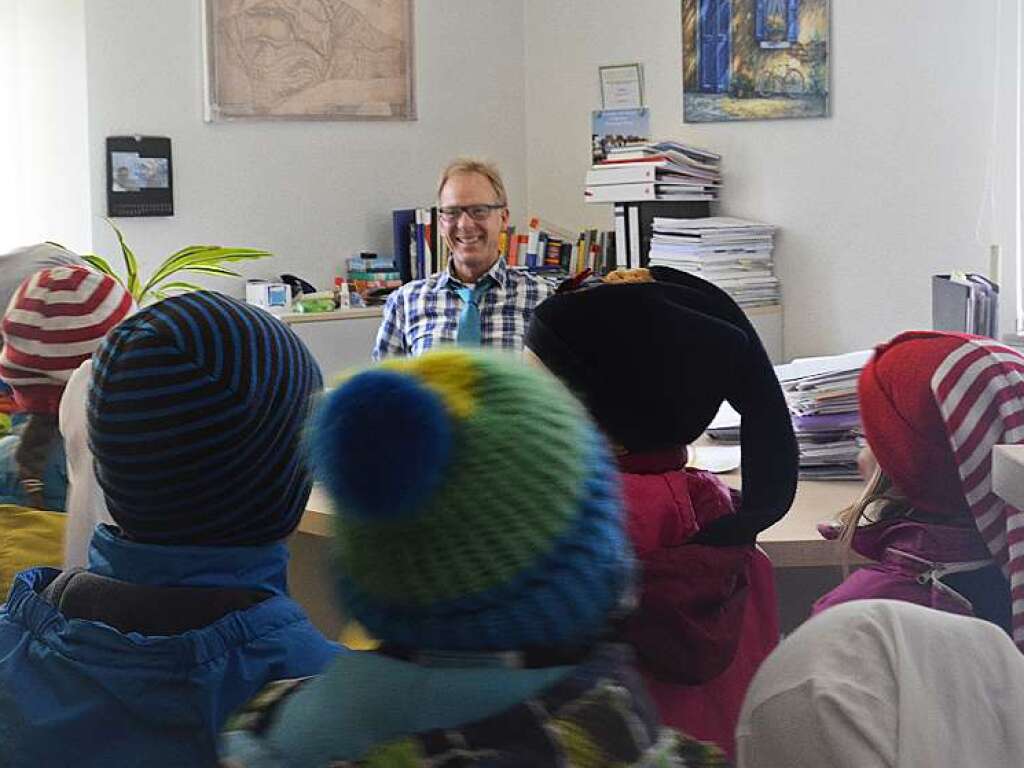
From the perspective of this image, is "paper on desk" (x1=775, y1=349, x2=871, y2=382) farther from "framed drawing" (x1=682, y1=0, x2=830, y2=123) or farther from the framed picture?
the framed picture

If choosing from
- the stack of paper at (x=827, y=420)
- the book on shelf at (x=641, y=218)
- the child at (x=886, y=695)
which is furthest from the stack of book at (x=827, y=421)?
the book on shelf at (x=641, y=218)

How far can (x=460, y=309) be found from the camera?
4.73m

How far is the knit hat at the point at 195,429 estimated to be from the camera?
149 centimetres

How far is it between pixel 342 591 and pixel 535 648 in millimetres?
151

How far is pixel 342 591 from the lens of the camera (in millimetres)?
1105

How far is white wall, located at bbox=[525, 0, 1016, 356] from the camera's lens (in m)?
4.82

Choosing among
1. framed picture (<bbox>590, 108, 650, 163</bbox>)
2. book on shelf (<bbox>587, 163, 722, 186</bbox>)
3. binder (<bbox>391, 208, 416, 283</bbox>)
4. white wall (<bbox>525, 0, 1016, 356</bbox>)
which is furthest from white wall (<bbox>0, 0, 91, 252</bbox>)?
white wall (<bbox>525, 0, 1016, 356</bbox>)

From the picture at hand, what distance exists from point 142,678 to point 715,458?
1871 mm

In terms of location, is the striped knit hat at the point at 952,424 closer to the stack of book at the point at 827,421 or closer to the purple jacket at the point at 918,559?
the purple jacket at the point at 918,559

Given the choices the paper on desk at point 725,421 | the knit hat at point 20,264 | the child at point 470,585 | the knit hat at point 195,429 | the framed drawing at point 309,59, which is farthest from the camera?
the framed drawing at point 309,59

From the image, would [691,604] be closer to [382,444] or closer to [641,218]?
[382,444]

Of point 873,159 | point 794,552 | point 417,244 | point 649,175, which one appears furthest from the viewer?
point 417,244

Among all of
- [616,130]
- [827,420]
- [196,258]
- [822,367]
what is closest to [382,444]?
[827,420]

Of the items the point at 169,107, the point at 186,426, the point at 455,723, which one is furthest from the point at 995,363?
the point at 169,107
